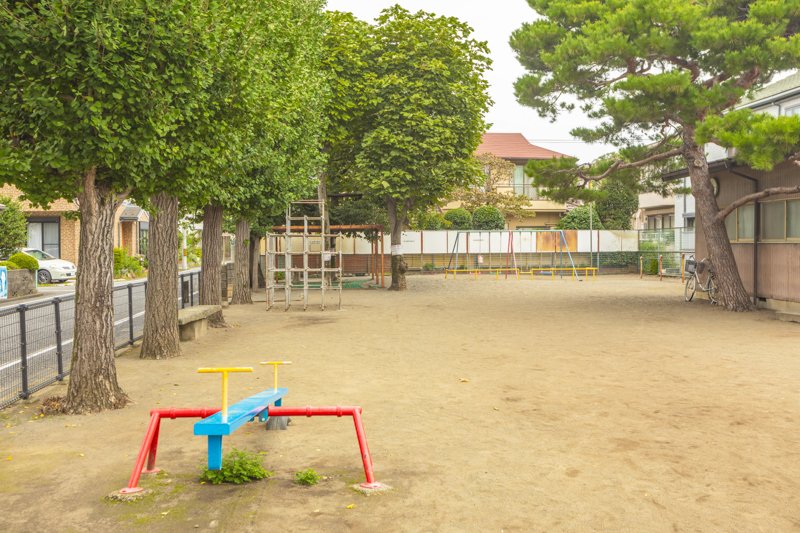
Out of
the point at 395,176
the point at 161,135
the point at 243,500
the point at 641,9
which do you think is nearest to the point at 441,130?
the point at 395,176

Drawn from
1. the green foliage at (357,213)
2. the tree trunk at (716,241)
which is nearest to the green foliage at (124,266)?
the green foliage at (357,213)

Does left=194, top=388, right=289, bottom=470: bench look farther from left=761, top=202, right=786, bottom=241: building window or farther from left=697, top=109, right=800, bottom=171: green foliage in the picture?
left=761, top=202, right=786, bottom=241: building window

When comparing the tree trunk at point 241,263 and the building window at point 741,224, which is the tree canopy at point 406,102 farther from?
the building window at point 741,224

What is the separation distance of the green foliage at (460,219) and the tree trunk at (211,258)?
2872 centimetres

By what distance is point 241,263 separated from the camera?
22625 millimetres

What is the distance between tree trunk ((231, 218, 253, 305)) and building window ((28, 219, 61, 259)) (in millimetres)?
20587

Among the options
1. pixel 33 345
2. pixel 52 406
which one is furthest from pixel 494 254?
pixel 52 406

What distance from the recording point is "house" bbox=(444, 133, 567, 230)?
182ft

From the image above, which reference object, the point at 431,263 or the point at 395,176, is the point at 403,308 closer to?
the point at 395,176

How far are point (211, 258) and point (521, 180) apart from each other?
43585mm

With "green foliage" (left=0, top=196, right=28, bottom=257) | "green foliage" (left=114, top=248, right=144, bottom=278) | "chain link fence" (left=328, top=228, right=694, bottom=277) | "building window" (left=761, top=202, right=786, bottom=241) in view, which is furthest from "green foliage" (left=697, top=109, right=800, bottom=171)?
"green foliage" (left=114, top=248, right=144, bottom=278)

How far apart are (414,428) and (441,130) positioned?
19.8 m

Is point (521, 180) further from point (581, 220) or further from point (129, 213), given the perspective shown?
point (129, 213)

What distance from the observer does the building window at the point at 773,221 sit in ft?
60.8
